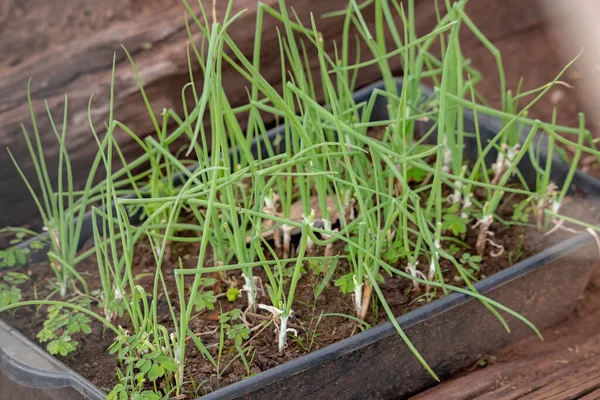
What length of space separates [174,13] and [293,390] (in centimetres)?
75

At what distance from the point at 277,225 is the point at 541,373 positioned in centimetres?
43

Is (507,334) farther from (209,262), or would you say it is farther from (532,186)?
(209,262)

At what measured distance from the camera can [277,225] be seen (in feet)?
3.62

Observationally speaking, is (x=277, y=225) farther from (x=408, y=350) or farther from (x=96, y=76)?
(x=96, y=76)

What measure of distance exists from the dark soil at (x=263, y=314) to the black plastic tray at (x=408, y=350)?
0.14 ft

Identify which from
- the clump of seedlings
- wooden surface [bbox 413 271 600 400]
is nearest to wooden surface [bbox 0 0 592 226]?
the clump of seedlings

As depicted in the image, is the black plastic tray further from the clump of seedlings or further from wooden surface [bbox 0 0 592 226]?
wooden surface [bbox 0 0 592 226]

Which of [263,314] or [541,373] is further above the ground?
[263,314]

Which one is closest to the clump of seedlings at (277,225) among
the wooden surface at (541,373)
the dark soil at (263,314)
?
the dark soil at (263,314)

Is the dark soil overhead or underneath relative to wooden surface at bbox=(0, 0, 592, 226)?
underneath

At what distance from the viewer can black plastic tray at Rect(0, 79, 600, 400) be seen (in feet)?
3.01

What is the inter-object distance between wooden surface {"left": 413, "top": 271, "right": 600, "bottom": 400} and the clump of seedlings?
14cm

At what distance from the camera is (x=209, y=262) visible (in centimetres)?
113

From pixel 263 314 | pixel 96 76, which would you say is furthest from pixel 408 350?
pixel 96 76
